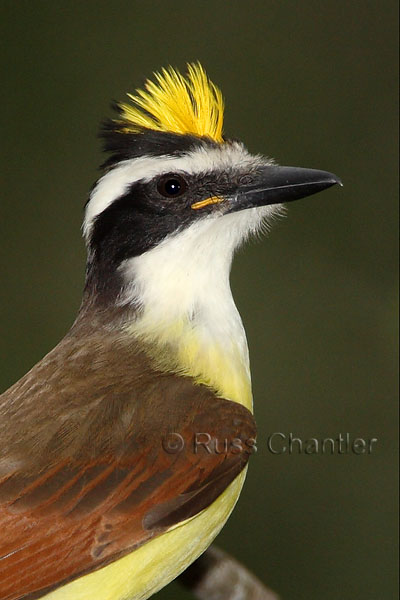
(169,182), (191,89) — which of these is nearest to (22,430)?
(169,182)

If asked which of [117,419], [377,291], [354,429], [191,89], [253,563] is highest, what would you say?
[191,89]

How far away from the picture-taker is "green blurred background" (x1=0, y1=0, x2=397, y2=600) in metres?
5.75

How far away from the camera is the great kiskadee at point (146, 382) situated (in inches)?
116

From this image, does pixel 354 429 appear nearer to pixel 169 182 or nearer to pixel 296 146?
pixel 296 146

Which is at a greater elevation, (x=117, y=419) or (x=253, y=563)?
(x=117, y=419)

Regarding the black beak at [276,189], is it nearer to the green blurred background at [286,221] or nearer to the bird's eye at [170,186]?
the bird's eye at [170,186]

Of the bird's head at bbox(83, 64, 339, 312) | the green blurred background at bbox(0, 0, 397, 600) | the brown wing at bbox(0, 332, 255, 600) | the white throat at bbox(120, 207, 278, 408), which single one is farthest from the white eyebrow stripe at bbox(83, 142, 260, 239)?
the green blurred background at bbox(0, 0, 397, 600)

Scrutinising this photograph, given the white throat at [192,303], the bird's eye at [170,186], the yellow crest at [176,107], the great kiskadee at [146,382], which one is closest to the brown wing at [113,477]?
the great kiskadee at [146,382]

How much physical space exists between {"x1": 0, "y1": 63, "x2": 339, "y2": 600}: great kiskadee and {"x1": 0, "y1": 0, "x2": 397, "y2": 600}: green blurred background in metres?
2.36

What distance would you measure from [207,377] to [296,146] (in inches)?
117

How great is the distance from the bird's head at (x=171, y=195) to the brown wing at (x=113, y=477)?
347 mm

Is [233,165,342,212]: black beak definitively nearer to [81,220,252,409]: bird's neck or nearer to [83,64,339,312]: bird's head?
[83,64,339,312]: bird's head

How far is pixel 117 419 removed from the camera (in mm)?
3092

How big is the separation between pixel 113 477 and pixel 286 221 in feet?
10.9
